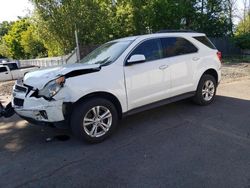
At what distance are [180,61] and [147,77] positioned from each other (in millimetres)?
984

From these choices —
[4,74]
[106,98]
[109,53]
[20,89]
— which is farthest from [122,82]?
[4,74]

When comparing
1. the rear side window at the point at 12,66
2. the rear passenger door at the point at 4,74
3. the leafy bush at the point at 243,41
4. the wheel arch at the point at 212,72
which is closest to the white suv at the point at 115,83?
the wheel arch at the point at 212,72

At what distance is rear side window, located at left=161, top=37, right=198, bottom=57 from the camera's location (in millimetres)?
5348

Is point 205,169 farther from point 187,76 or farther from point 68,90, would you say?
point 187,76

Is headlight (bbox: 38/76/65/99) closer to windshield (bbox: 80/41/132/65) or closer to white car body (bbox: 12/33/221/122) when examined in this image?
white car body (bbox: 12/33/221/122)

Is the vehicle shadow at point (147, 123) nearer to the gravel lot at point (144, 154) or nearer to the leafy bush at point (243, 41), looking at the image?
the gravel lot at point (144, 154)

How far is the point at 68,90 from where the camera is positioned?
13.3 feet

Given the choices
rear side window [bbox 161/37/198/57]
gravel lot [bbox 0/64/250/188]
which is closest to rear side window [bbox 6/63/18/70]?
gravel lot [bbox 0/64/250/188]

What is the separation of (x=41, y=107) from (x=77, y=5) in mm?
16902

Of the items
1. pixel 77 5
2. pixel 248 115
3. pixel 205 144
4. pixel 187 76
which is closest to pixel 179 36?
pixel 187 76

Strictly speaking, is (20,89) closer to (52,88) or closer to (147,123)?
(52,88)

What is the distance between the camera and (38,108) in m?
4.13

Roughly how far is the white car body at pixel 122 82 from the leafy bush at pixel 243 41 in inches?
701

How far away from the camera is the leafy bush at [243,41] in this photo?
70.2ft
